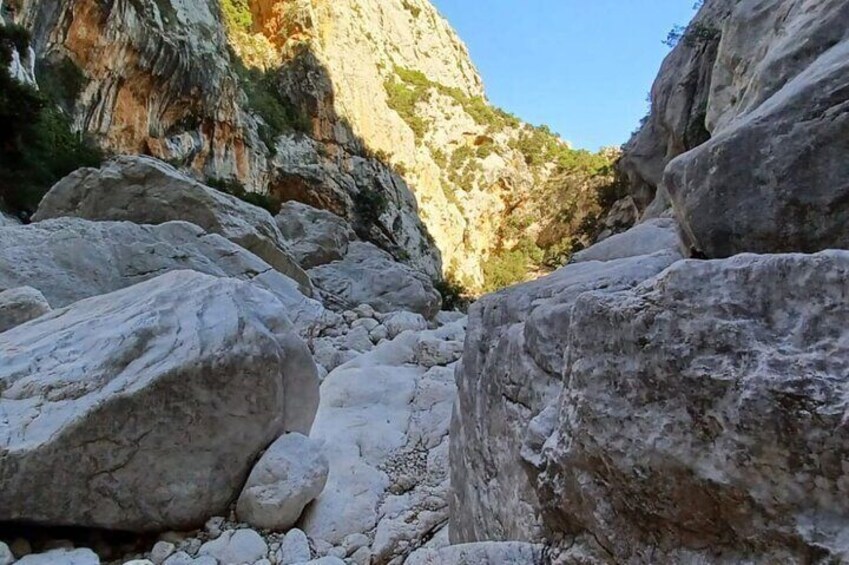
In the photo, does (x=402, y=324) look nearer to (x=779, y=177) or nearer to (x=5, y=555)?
(x=5, y=555)

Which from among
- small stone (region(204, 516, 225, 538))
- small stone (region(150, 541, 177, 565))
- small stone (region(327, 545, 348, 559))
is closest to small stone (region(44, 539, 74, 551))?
small stone (region(150, 541, 177, 565))

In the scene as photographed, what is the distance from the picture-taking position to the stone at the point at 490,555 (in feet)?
5.53

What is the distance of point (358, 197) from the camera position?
27.3 m

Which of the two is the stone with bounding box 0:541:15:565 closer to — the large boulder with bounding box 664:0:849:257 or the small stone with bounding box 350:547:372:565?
the small stone with bounding box 350:547:372:565

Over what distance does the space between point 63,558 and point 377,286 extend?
10.9 m

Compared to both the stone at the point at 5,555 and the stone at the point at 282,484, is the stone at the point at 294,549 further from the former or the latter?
the stone at the point at 5,555

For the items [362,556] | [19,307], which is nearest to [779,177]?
[362,556]

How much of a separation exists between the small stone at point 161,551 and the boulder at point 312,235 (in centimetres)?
1134

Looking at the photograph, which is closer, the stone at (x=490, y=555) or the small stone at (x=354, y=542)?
the stone at (x=490, y=555)

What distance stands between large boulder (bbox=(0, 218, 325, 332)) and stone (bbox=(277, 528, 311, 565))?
417cm

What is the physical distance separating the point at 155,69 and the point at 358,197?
1038 cm

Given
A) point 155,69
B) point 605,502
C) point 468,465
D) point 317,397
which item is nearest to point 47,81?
point 155,69

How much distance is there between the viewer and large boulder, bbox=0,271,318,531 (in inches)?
121

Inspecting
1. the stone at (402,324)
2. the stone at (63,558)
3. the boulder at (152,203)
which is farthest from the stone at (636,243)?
the boulder at (152,203)
